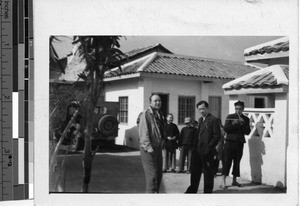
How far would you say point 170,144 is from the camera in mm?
4883

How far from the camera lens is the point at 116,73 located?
4.84 metres

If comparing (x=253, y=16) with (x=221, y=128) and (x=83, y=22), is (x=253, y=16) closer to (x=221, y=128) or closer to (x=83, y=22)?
(x=221, y=128)

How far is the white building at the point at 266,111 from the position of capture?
4832 mm

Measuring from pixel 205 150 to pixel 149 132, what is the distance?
2.45ft

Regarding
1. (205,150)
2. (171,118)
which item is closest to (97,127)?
(171,118)

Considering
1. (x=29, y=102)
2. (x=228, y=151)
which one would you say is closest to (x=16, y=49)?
(x=29, y=102)

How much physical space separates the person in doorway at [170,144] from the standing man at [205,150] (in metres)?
0.25

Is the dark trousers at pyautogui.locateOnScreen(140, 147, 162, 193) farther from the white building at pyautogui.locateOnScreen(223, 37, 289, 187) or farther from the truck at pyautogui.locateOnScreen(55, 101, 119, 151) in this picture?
the white building at pyautogui.locateOnScreen(223, 37, 289, 187)

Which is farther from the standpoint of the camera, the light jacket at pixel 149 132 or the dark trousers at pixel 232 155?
the dark trousers at pixel 232 155

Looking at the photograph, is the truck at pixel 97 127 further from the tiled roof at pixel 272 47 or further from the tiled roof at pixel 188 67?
the tiled roof at pixel 272 47

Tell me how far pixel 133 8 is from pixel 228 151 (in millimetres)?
2140

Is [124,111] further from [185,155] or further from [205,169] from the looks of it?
[205,169]

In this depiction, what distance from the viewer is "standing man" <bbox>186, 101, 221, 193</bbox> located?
4.85 meters

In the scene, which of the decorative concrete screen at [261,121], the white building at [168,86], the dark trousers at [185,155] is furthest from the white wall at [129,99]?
the decorative concrete screen at [261,121]
